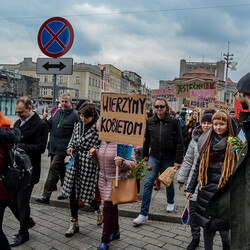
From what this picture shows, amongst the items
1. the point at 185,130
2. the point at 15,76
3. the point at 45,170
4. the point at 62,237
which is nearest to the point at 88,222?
the point at 62,237

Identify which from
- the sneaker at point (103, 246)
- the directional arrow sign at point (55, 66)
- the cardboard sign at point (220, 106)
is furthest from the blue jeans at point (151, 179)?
the cardboard sign at point (220, 106)

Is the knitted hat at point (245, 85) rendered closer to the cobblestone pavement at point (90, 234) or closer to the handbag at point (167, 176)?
the cobblestone pavement at point (90, 234)

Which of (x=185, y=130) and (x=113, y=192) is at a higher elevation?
(x=185, y=130)

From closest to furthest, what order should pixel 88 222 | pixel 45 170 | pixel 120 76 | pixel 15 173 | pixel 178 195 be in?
pixel 15 173 < pixel 88 222 < pixel 178 195 < pixel 45 170 < pixel 120 76

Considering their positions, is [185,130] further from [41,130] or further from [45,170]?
[41,130]

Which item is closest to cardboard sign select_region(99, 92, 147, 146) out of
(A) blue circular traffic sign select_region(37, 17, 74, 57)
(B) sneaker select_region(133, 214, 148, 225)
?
(B) sneaker select_region(133, 214, 148, 225)

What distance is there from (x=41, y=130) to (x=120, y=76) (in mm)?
99165

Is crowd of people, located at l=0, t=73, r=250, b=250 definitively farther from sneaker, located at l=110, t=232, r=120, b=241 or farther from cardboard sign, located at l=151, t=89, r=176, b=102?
cardboard sign, located at l=151, t=89, r=176, b=102

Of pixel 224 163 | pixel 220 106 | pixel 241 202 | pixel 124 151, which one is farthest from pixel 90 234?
pixel 220 106

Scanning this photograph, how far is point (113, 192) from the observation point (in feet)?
12.4

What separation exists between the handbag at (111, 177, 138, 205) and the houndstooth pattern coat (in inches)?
21.7

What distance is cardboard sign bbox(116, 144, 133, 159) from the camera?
3.87m

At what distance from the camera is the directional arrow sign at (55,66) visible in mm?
5645

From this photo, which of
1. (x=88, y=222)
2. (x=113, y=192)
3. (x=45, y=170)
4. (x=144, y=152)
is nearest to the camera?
(x=113, y=192)
